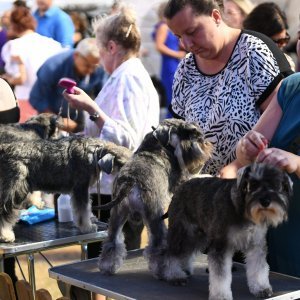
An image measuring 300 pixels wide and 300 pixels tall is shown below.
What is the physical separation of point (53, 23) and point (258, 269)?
292 inches

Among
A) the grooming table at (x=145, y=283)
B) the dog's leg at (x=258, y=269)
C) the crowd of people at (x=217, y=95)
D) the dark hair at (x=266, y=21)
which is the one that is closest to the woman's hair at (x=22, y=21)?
the crowd of people at (x=217, y=95)

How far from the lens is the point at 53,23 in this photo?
9820 mm

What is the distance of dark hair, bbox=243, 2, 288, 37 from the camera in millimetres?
5160

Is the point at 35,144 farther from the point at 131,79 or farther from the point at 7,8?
the point at 7,8

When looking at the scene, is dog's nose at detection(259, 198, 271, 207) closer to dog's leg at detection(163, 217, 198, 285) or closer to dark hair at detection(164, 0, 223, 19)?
dog's leg at detection(163, 217, 198, 285)

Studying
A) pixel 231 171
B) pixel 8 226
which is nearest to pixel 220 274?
pixel 231 171

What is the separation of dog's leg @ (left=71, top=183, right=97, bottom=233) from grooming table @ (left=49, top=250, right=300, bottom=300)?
0.56 meters

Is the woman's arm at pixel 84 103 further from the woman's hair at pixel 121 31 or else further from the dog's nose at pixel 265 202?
the dog's nose at pixel 265 202

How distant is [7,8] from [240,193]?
334 inches

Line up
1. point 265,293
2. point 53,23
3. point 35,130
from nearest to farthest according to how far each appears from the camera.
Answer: point 265,293 < point 35,130 < point 53,23

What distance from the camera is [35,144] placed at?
4.17 m

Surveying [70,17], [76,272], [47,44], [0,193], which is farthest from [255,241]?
[70,17]

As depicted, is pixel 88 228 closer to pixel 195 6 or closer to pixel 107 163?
pixel 107 163

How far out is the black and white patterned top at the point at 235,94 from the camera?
3.61 meters
